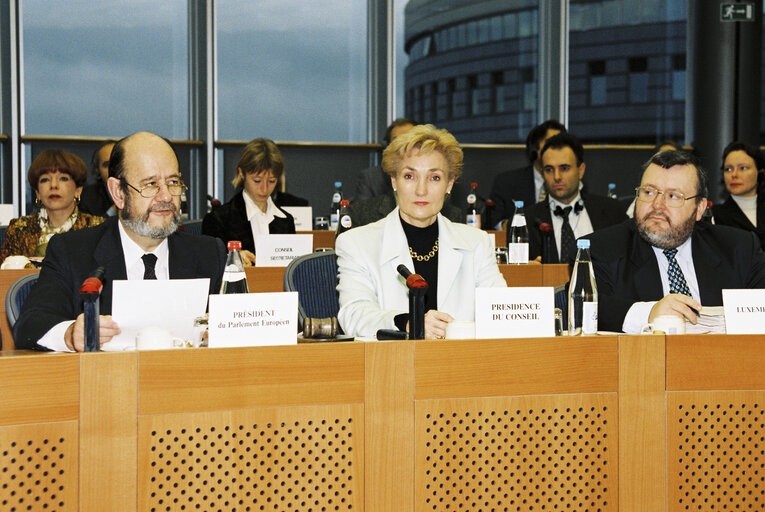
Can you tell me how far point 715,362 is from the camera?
70.7 inches

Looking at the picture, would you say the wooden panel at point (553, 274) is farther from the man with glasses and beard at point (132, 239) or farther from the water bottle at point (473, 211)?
the man with glasses and beard at point (132, 239)

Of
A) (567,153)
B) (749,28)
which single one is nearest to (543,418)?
(567,153)

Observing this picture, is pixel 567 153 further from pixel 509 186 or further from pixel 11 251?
pixel 11 251

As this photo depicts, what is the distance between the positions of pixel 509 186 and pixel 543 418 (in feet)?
14.0

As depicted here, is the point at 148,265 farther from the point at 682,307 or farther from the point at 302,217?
the point at 302,217

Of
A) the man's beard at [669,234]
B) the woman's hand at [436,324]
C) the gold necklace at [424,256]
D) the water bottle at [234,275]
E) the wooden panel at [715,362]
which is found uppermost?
the man's beard at [669,234]

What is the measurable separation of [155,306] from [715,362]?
123cm

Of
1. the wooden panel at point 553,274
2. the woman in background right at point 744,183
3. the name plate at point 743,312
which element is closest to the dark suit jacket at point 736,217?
the woman in background right at point 744,183

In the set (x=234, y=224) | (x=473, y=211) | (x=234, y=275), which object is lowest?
(x=234, y=275)

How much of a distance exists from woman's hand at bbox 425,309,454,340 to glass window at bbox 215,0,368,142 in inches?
251

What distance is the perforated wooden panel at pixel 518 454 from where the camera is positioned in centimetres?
166

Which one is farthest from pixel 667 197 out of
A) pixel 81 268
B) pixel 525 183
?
pixel 525 183

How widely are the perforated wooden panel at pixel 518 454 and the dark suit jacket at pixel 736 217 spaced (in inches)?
145

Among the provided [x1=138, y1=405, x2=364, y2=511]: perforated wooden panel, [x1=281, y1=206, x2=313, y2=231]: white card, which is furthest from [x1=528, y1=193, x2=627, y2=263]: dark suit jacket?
[x1=138, y1=405, x2=364, y2=511]: perforated wooden panel
